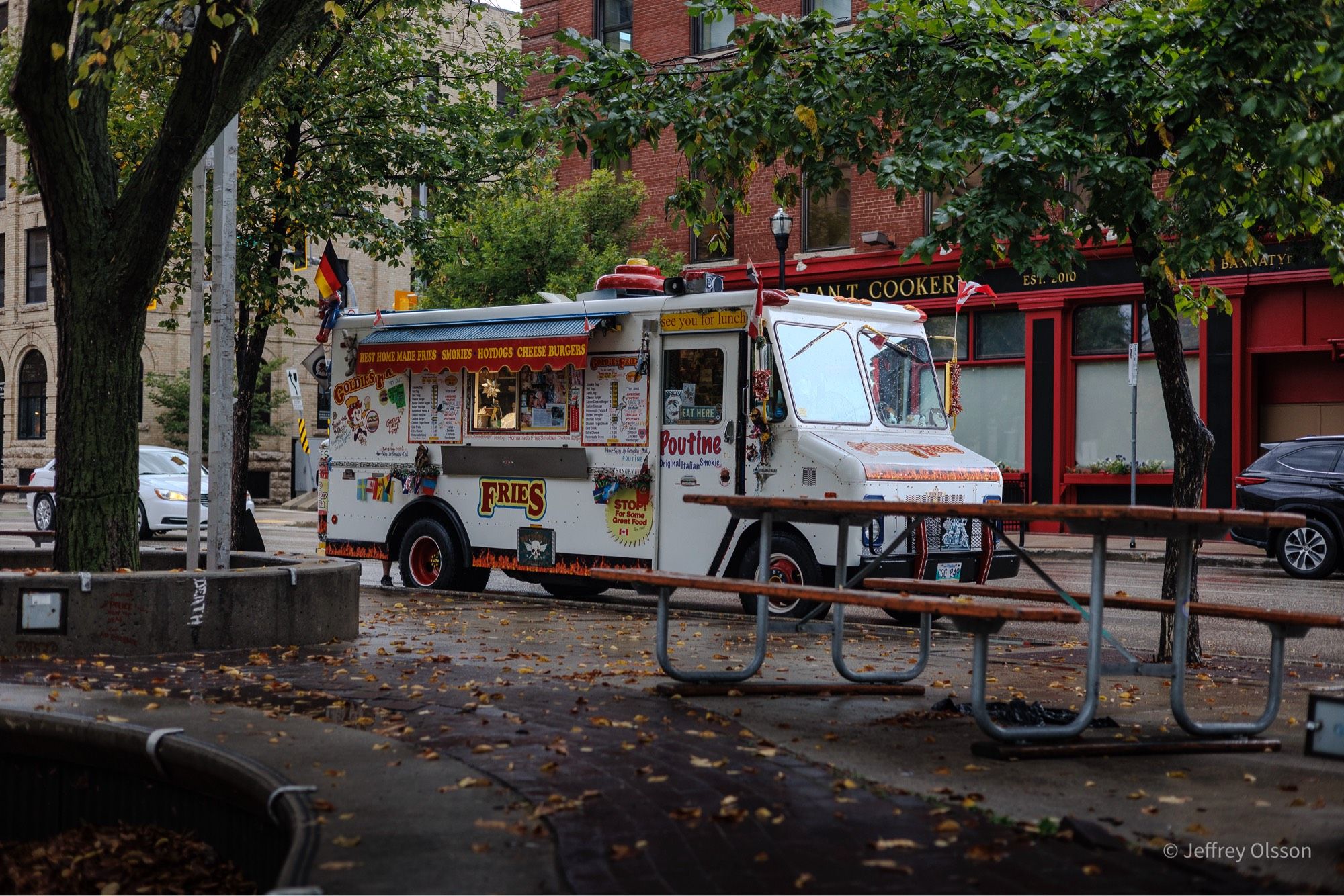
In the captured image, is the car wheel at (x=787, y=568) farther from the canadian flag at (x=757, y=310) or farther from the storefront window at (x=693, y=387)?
the canadian flag at (x=757, y=310)

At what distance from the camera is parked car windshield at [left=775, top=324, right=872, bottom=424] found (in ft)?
42.3

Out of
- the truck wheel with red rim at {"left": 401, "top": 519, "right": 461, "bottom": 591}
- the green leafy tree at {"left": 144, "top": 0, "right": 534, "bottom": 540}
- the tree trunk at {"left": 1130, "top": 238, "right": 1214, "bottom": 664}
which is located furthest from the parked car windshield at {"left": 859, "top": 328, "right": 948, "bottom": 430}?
the green leafy tree at {"left": 144, "top": 0, "right": 534, "bottom": 540}

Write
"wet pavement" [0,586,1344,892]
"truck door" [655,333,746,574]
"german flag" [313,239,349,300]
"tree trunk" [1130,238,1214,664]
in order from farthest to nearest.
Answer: "german flag" [313,239,349,300], "truck door" [655,333,746,574], "tree trunk" [1130,238,1214,664], "wet pavement" [0,586,1344,892]

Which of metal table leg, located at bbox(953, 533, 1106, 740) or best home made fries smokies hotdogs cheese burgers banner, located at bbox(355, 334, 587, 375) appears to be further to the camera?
best home made fries smokies hotdogs cheese burgers banner, located at bbox(355, 334, 587, 375)

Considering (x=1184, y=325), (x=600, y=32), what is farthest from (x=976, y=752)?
(x=600, y=32)

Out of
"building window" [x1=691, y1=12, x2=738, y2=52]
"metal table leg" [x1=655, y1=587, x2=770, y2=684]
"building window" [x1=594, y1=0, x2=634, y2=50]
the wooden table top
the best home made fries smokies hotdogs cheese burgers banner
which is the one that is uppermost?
"building window" [x1=594, y1=0, x2=634, y2=50]

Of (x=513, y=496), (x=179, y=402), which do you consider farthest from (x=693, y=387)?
(x=179, y=402)

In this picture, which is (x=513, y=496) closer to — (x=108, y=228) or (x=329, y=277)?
(x=329, y=277)

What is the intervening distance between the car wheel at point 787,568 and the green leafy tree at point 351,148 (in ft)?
24.3

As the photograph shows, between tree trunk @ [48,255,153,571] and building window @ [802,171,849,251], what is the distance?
66.8 ft

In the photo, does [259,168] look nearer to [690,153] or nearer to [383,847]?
[690,153]

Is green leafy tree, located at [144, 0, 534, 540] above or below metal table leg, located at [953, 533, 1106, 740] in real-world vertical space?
above

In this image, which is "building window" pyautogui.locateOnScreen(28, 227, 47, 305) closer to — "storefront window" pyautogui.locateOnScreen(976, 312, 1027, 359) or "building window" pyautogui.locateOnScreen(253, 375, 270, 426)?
"building window" pyautogui.locateOnScreen(253, 375, 270, 426)

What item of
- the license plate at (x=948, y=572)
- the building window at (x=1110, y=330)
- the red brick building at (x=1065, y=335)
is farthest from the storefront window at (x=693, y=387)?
the building window at (x=1110, y=330)
